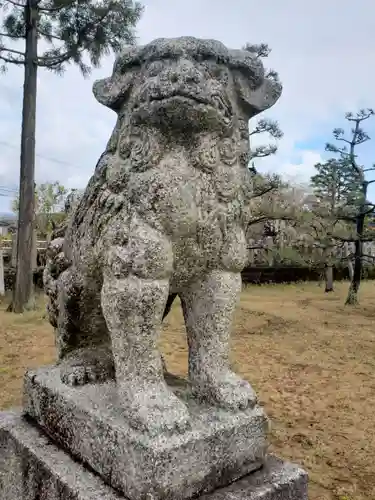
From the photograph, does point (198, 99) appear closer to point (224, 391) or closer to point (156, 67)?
point (156, 67)

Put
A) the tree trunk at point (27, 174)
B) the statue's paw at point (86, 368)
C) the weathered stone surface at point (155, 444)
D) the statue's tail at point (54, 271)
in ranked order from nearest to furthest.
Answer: the weathered stone surface at point (155, 444) < the statue's paw at point (86, 368) < the statue's tail at point (54, 271) < the tree trunk at point (27, 174)

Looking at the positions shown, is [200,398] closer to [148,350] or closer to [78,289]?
[148,350]

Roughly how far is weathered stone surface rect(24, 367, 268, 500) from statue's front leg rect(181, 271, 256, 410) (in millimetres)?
65

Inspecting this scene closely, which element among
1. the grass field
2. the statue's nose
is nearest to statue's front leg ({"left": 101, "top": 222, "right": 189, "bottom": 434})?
the statue's nose

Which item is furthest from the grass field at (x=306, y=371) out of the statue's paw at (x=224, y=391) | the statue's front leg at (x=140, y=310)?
the statue's front leg at (x=140, y=310)

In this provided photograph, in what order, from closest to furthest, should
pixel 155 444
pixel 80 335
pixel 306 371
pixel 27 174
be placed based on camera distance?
pixel 155 444, pixel 80 335, pixel 306 371, pixel 27 174

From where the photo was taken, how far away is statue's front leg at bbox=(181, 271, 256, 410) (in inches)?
63.9

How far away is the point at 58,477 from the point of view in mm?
1547

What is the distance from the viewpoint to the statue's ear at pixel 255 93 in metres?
1.58

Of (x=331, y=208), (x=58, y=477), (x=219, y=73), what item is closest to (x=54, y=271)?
(x=58, y=477)

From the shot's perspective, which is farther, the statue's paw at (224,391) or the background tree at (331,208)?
the background tree at (331,208)

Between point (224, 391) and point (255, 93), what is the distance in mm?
983

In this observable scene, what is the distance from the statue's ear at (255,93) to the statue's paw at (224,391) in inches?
35.0

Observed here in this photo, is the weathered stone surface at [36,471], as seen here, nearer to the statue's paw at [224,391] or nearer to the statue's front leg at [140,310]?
the statue's front leg at [140,310]
